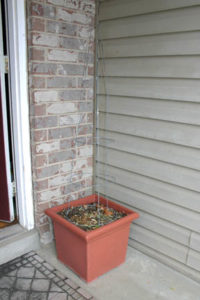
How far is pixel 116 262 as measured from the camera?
2.23 meters

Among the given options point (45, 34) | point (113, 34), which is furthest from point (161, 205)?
point (45, 34)

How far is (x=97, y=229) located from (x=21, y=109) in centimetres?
101

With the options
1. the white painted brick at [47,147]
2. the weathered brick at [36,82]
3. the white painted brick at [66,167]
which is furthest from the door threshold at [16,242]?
the weathered brick at [36,82]

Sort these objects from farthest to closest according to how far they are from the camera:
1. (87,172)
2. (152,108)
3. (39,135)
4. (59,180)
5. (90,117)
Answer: (87,172) → (90,117) → (59,180) → (39,135) → (152,108)

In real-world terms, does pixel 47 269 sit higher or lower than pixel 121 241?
lower

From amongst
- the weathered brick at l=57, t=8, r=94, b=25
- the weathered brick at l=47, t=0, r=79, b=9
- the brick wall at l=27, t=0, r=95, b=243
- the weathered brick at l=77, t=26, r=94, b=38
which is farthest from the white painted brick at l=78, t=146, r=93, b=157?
the weathered brick at l=47, t=0, r=79, b=9

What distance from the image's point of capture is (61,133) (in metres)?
2.36

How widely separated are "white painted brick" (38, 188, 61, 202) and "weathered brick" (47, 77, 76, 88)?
2.74 feet

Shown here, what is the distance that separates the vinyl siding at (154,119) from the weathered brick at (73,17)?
0.10 m

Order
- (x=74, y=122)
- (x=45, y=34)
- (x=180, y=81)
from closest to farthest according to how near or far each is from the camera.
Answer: (x=180, y=81), (x=45, y=34), (x=74, y=122)

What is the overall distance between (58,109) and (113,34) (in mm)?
710

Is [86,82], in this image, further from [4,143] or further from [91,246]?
[91,246]

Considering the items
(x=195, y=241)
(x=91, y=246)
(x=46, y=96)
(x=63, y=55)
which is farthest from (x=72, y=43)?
(x=195, y=241)

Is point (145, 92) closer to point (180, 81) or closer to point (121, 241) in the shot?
Answer: point (180, 81)
